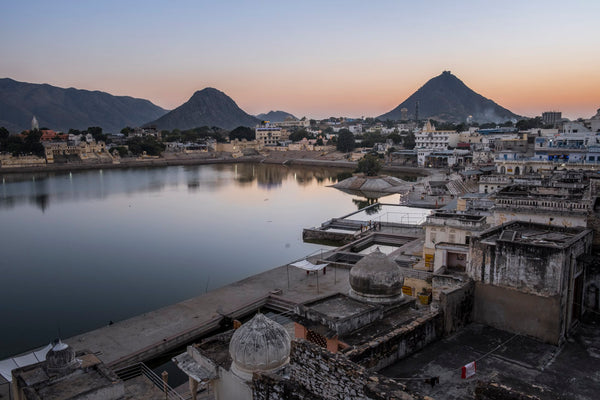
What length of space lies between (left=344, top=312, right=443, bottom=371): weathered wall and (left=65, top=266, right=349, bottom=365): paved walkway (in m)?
9.34

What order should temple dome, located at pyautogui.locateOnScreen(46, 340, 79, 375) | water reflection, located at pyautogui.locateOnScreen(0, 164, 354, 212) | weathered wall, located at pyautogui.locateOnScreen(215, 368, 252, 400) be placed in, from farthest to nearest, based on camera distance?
water reflection, located at pyautogui.locateOnScreen(0, 164, 354, 212) → temple dome, located at pyautogui.locateOnScreen(46, 340, 79, 375) → weathered wall, located at pyautogui.locateOnScreen(215, 368, 252, 400)

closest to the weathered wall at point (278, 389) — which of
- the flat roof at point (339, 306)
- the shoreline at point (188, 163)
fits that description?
the flat roof at point (339, 306)

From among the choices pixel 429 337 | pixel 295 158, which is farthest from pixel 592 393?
pixel 295 158

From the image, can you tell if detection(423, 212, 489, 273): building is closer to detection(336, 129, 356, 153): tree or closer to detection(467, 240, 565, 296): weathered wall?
detection(467, 240, 565, 296): weathered wall

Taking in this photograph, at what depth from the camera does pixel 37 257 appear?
2638cm

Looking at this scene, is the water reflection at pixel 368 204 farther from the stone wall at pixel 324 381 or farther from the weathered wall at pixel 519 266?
the stone wall at pixel 324 381

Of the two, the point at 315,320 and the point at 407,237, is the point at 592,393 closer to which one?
the point at 315,320

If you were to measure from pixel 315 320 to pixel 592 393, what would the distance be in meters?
4.48

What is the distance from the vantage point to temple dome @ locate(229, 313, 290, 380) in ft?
22.4

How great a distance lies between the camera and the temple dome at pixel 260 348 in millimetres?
6840

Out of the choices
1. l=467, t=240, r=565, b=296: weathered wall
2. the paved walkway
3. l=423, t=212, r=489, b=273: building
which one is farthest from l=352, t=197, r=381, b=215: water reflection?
l=467, t=240, r=565, b=296: weathered wall

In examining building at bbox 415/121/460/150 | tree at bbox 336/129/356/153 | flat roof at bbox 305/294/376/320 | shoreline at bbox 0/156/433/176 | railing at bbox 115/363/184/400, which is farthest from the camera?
tree at bbox 336/129/356/153

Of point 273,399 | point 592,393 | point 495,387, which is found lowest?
point 592,393

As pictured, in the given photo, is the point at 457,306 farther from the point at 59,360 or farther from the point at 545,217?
the point at 59,360
